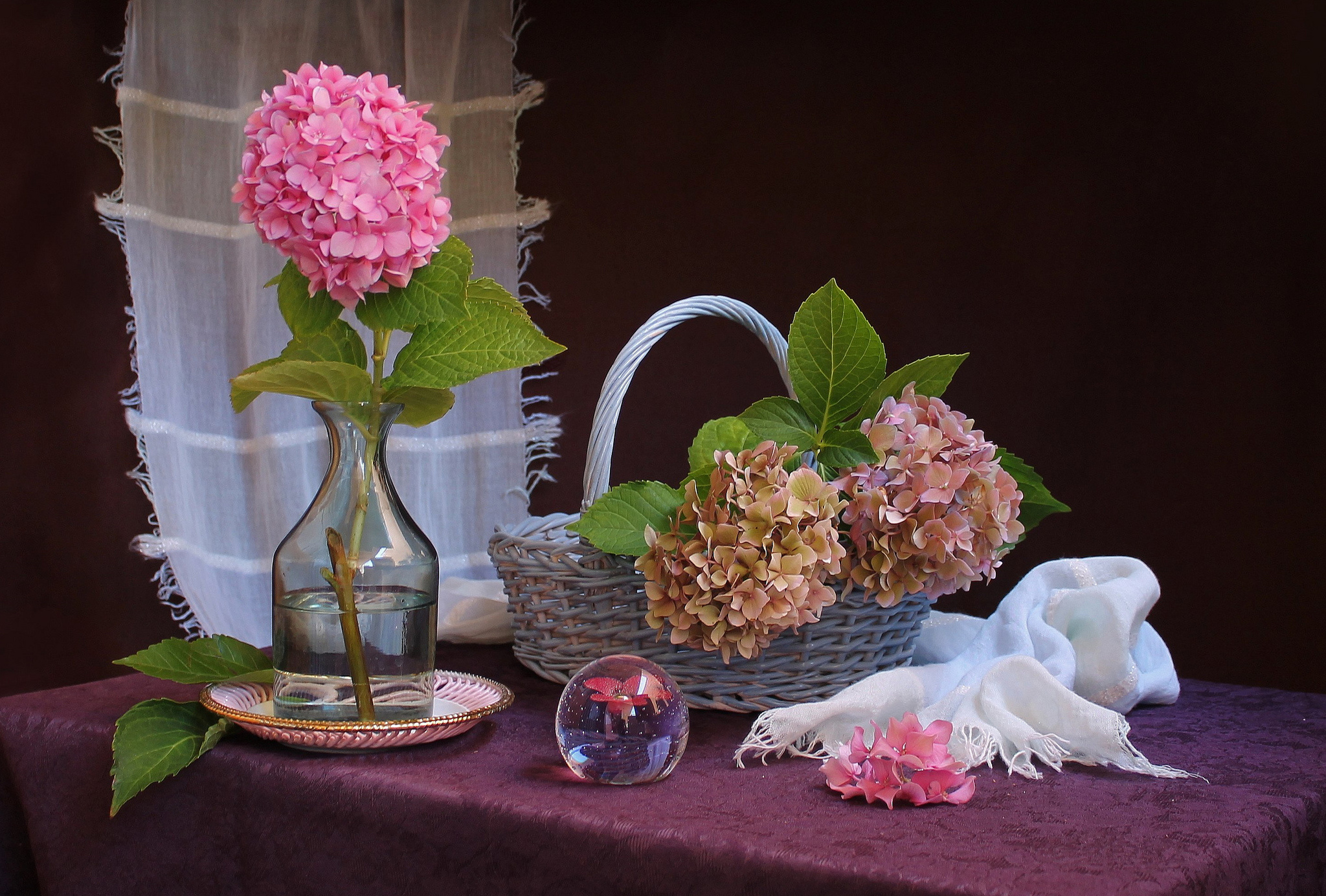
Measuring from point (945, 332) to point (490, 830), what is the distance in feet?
3.90

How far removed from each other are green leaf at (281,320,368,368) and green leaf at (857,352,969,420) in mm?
426

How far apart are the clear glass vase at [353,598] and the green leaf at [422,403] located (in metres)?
0.01

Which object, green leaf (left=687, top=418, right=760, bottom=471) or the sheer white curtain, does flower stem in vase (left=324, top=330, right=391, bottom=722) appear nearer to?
green leaf (left=687, top=418, right=760, bottom=471)

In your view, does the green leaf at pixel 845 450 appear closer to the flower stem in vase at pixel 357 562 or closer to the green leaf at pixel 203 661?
the flower stem in vase at pixel 357 562

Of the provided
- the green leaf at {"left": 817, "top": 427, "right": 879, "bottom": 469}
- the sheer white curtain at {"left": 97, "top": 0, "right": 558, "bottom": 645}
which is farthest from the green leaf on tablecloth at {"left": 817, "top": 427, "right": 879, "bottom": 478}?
the sheer white curtain at {"left": 97, "top": 0, "right": 558, "bottom": 645}

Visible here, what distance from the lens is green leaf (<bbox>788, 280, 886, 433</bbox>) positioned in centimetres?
93

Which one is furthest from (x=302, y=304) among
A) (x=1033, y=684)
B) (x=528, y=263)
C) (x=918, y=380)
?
(x=528, y=263)

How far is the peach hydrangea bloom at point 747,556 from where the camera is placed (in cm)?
83

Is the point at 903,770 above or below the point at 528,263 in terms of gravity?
below

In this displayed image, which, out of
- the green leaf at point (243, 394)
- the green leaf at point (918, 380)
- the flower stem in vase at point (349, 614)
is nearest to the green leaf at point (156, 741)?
the flower stem in vase at point (349, 614)

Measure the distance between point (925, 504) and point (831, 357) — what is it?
156 mm

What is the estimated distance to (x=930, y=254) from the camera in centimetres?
167

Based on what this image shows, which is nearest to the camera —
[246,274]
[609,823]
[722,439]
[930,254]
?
[609,823]

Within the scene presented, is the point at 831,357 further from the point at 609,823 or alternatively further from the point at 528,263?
the point at 528,263
